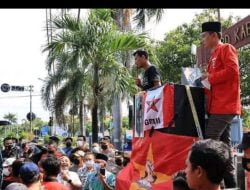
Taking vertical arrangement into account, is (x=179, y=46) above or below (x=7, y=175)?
above

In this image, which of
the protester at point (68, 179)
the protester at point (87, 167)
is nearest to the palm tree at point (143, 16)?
the protester at point (87, 167)

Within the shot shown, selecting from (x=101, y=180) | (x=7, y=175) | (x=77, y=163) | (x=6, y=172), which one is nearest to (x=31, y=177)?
(x=101, y=180)

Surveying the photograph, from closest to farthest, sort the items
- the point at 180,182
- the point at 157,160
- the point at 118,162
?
the point at 180,182 → the point at 157,160 → the point at 118,162

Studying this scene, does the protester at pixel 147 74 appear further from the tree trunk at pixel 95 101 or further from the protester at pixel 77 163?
the tree trunk at pixel 95 101

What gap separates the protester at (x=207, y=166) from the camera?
8.14ft

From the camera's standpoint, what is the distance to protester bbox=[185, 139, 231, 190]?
248cm

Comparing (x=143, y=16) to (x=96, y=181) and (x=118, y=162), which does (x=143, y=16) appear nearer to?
(x=118, y=162)

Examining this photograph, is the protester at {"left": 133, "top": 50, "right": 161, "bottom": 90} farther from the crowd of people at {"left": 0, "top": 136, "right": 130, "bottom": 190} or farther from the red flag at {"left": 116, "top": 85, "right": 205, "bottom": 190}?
the crowd of people at {"left": 0, "top": 136, "right": 130, "bottom": 190}

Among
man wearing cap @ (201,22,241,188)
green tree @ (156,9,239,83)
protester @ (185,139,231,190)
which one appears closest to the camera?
protester @ (185,139,231,190)

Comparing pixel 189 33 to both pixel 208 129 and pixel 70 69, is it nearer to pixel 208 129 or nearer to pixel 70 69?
pixel 70 69

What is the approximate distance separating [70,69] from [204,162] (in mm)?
13692

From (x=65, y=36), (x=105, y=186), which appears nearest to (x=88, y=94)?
(x=65, y=36)

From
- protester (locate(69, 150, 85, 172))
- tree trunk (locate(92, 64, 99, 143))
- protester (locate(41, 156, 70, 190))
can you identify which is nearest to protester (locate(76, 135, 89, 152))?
protester (locate(69, 150, 85, 172))

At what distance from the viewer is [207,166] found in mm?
2480
